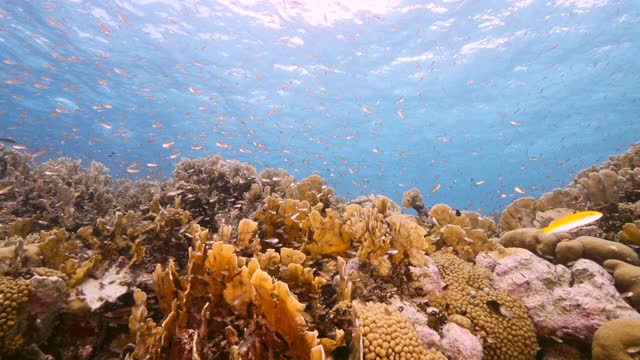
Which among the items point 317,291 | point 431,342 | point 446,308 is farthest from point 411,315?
point 317,291

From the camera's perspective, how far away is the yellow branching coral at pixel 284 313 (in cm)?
221

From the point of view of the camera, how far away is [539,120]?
35031 millimetres

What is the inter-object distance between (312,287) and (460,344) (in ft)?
5.14

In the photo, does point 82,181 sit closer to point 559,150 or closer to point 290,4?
point 290,4

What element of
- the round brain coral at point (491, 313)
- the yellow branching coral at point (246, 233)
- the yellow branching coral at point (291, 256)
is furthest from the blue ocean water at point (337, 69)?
the round brain coral at point (491, 313)

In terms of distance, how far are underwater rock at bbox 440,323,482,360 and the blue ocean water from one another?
9036mm

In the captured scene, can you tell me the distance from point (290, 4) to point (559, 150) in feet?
159

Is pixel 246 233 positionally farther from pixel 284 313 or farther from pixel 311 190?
pixel 311 190

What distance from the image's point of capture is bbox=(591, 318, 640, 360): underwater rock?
2.80 m

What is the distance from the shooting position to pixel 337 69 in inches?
1024

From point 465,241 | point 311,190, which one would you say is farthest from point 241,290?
point 465,241

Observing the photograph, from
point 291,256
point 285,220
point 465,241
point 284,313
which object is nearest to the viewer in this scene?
point 284,313

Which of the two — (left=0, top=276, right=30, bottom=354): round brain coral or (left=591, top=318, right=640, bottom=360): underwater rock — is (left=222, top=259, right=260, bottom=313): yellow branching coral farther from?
(left=591, top=318, right=640, bottom=360): underwater rock

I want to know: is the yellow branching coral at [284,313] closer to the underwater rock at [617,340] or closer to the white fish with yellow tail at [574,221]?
the white fish with yellow tail at [574,221]
